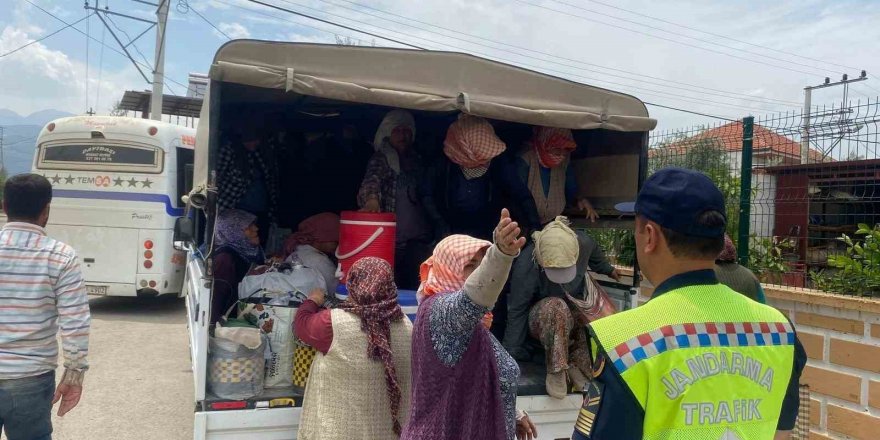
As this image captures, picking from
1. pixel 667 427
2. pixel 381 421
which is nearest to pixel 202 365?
pixel 381 421

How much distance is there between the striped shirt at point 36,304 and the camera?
284cm

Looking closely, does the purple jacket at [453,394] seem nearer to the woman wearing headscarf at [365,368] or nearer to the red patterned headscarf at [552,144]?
the woman wearing headscarf at [365,368]

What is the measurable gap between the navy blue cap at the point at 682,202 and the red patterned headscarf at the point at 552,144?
115 inches

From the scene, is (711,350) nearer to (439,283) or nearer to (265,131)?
(439,283)

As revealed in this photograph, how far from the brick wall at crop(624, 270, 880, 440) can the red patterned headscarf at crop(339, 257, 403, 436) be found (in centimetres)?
294

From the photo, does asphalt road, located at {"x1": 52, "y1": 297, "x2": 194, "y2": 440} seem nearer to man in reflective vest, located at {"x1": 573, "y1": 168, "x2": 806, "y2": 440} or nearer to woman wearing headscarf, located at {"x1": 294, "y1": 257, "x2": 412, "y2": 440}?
woman wearing headscarf, located at {"x1": 294, "y1": 257, "x2": 412, "y2": 440}

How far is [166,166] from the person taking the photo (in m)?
9.15

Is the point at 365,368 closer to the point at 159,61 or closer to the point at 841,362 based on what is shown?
the point at 841,362

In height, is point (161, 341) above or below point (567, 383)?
below

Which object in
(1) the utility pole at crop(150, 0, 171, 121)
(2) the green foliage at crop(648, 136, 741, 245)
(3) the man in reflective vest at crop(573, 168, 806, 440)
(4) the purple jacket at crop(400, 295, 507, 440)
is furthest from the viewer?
(1) the utility pole at crop(150, 0, 171, 121)

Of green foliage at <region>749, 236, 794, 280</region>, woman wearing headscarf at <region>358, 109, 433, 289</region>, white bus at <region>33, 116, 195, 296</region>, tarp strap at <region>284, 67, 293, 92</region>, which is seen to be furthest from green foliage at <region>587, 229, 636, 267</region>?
white bus at <region>33, 116, 195, 296</region>

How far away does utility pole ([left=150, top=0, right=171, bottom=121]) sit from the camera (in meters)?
14.2

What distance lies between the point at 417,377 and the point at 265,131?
3.43 m

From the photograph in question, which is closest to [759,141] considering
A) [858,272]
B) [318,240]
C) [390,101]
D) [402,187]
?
[858,272]
